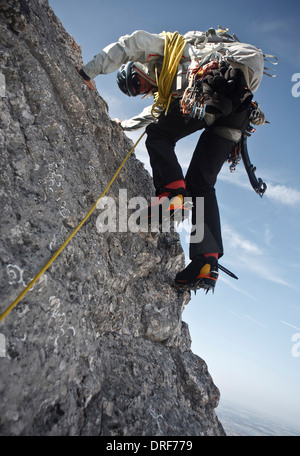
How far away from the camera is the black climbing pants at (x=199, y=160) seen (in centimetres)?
364

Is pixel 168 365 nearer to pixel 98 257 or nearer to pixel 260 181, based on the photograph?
pixel 98 257

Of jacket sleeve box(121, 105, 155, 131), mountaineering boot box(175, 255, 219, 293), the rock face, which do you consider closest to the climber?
mountaineering boot box(175, 255, 219, 293)

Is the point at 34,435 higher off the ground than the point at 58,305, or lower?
lower

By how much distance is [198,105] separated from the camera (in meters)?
3.45

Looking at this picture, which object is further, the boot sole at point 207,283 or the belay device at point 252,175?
the belay device at point 252,175

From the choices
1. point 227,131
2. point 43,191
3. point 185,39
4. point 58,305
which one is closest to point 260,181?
point 227,131

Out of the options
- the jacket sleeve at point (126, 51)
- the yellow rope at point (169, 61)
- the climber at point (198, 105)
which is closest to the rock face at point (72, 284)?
the jacket sleeve at point (126, 51)

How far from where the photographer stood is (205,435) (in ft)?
8.44

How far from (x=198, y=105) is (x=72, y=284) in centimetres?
240

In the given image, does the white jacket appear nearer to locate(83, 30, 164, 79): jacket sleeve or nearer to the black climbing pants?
locate(83, 30, 164, 79): jacket sleeve

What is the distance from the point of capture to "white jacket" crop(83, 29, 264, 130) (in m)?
3.57

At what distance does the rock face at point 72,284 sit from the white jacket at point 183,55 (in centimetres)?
54

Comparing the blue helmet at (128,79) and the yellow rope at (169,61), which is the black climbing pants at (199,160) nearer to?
the yellow rope at (169,61)

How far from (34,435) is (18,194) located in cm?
163
